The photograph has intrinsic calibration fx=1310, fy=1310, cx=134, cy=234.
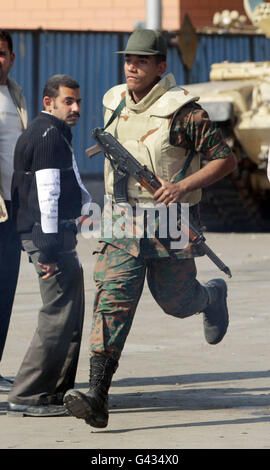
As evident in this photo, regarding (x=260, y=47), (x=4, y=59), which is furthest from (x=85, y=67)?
(x=4, y=59)

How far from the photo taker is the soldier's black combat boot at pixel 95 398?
5703mm

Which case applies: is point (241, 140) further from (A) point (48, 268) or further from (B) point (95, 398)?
(B) point (95, 398)

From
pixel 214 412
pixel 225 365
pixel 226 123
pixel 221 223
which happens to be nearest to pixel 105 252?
pixel 214 412

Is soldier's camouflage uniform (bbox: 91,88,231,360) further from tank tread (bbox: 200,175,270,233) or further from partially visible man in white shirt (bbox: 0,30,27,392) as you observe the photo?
tank tread (bbox: 200,175,270,233)

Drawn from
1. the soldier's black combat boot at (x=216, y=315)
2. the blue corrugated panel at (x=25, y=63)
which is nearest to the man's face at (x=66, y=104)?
the soldier's black combat boot at (x=216, y=315)

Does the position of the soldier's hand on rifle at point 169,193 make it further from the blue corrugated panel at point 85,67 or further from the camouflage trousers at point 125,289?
the blue corrugated panel at point 85,67

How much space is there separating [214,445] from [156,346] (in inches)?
115

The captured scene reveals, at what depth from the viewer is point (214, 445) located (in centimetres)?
554

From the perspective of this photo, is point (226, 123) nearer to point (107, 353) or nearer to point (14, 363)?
point (14, 363)

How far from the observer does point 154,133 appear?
20.5 ft

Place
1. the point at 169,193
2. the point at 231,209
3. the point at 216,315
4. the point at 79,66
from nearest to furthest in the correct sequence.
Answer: the point at 169,193
the point at 216,315
the point at 231,209
the point at 79,66

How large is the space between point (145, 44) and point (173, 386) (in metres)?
1.94

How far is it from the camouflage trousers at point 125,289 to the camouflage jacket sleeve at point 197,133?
56cm

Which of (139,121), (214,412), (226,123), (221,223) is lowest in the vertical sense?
(221,223)
